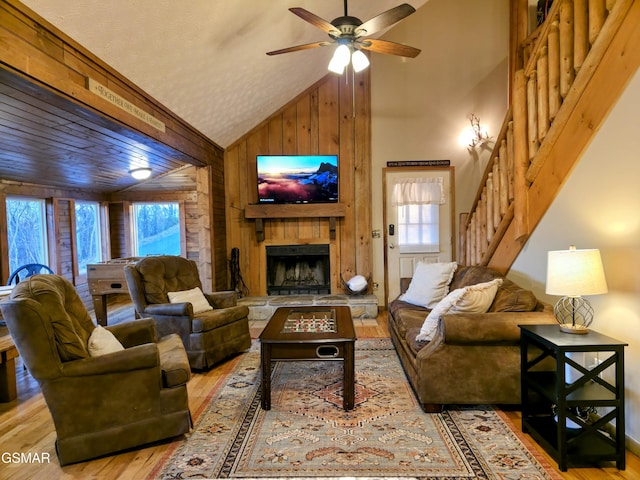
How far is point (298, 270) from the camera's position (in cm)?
575

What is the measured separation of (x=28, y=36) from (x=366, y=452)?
2.89 m

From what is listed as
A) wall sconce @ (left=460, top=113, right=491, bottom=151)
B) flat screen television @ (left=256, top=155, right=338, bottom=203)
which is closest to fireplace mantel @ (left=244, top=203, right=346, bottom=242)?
flat screen television @ (left=256, top=155, right=338, bottom=203)

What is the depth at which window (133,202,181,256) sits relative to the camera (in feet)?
21.7

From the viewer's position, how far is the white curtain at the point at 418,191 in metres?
5.52

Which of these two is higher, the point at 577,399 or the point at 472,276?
the point at 472,276

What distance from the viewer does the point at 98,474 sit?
6.42ft

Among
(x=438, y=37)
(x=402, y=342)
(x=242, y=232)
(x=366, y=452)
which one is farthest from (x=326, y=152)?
(x=366, y=452)

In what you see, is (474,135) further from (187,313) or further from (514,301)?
(187,313)

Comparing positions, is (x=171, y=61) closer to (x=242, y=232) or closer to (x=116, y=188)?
(x=242, y=232)

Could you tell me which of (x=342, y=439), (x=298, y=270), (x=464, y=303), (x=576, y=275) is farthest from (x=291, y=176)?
(x=576, y=275)

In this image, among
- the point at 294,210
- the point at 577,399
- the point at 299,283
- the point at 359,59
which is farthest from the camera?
the point at 299,283

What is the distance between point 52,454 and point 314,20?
3303 mm

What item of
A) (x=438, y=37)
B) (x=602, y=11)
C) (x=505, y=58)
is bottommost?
(x=602, y=11)

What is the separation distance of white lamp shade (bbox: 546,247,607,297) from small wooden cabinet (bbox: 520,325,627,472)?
26 centimetres
